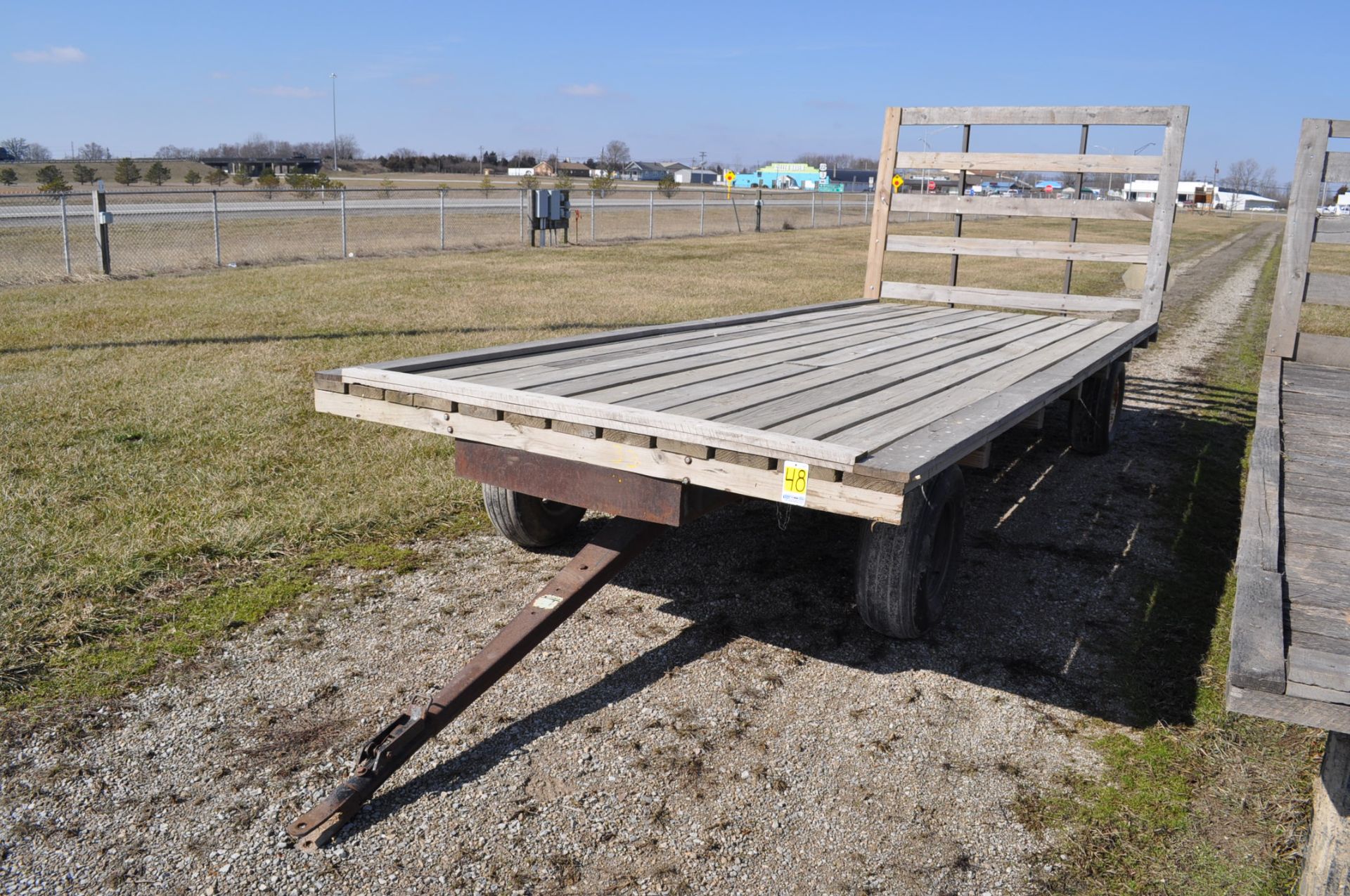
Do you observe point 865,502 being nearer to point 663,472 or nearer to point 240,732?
point 663,472

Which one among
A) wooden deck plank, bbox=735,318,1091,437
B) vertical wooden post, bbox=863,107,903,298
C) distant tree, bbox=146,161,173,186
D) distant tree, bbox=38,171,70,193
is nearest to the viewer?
wooden deck plank, bbox=735,318,1091,437

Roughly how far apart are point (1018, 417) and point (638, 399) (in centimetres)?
138

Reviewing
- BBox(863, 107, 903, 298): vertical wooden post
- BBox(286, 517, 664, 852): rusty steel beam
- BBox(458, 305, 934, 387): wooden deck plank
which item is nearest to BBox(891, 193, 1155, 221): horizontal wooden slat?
BBox(863, 107, 903, 298): vertical wooden post

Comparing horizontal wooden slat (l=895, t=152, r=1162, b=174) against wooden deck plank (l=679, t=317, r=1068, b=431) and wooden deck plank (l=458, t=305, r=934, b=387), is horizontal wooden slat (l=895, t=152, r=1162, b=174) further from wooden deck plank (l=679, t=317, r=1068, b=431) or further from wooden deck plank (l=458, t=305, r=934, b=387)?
wooden deck plank (l=679, t=317, r=1068, b=431)

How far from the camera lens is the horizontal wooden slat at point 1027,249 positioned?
7535mm

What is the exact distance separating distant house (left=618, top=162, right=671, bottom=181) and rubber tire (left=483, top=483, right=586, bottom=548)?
94.5 meters

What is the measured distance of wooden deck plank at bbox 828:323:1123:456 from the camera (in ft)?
10.2

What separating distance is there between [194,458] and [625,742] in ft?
12.4

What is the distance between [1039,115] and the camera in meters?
7.66

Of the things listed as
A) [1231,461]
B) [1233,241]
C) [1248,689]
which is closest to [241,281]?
[1231,461]

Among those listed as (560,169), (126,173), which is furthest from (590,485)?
(560,169)

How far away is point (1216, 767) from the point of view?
122 inches

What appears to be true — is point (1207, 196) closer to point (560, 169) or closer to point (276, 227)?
point (560, 169)

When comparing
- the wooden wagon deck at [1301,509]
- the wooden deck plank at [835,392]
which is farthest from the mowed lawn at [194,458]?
the wooden wagon deck at [1301,509]
